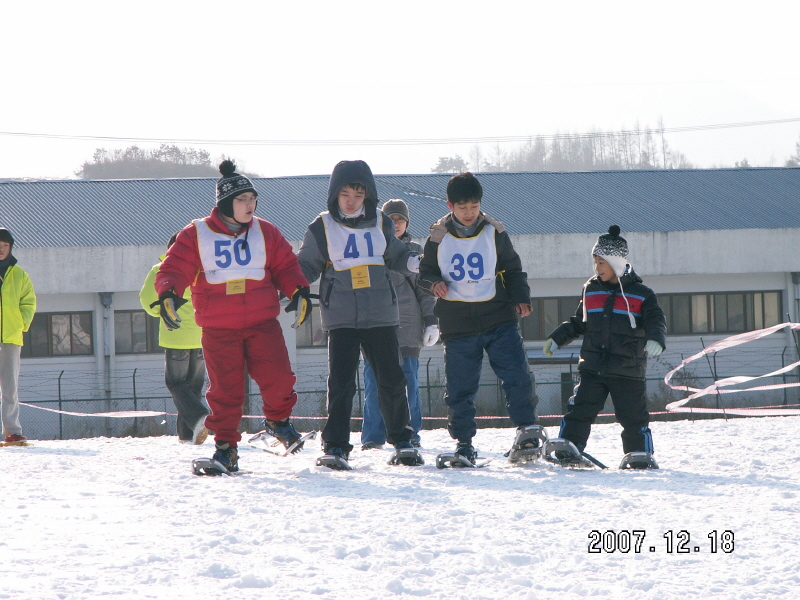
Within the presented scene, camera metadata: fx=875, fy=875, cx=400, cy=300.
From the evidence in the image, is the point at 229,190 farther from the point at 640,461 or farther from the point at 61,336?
the point at 61,336

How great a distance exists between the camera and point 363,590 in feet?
8.93

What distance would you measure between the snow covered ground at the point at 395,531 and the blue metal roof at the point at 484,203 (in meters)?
18.6

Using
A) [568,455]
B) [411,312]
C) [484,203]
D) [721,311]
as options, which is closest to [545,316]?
[484,203]

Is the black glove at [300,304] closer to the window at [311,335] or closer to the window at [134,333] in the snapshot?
the window at [311,335]

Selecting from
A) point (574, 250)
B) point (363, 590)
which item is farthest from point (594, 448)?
point (574, 250)

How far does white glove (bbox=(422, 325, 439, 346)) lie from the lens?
6406mm

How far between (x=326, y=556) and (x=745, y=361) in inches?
925

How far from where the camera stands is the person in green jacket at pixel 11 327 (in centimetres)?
746

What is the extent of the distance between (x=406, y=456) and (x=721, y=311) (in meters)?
22.6

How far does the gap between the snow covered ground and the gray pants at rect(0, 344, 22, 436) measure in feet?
7.25

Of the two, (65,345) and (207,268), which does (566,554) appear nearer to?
(207,268)

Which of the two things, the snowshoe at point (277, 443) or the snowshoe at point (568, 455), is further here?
the snowshoe at point (277, 443)

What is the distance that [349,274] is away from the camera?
5.43 m

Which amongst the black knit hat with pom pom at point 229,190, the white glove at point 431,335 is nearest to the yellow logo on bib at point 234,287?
the black knit hat with pom pom at point 229,190
